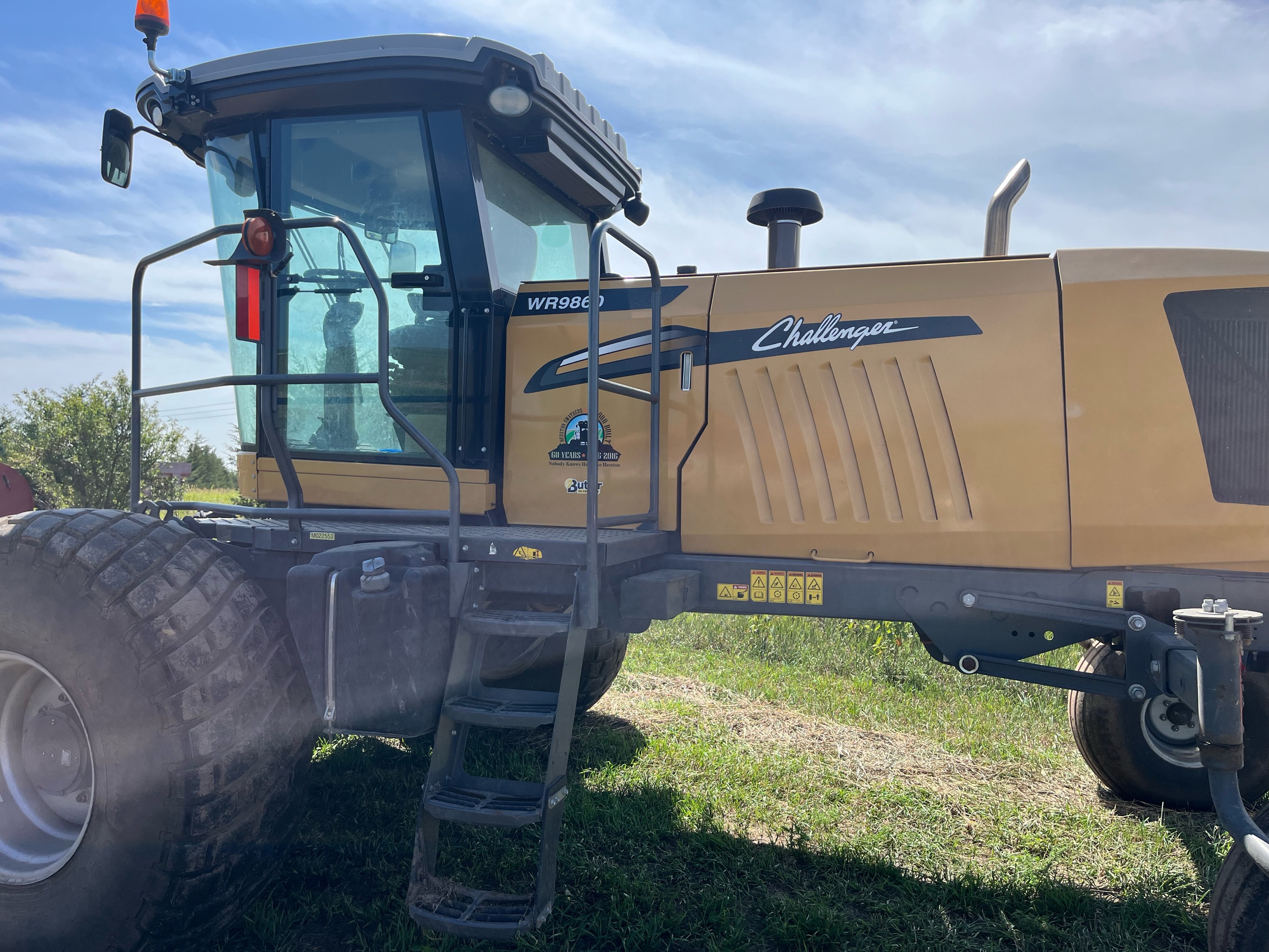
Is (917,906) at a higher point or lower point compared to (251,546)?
lower

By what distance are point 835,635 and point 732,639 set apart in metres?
0.81

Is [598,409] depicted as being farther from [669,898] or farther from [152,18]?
[152,18]

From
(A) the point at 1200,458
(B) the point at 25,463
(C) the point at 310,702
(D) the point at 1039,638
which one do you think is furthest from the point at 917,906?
(B) the point at 25,463

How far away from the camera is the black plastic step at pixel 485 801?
2535 mm

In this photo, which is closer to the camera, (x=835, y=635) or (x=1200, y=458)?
(x=1200, y=458)

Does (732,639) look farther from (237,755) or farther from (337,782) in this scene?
(237,755)

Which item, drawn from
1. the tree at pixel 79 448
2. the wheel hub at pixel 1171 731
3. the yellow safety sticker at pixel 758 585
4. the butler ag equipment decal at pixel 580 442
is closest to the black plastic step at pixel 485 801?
the yellow safety sticker at pixel 758 585

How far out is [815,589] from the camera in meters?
3.03

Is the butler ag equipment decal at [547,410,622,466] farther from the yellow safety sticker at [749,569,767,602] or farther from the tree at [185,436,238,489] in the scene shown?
the tree at [185,436,238,489]

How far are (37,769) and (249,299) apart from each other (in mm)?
1725

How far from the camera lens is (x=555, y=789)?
2.62m

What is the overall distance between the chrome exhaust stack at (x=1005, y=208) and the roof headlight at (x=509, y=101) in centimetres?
182

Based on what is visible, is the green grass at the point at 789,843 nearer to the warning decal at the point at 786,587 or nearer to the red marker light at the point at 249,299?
the warning decal at the point at 786,587

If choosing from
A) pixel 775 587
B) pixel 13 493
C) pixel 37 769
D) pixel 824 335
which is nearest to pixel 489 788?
pixel 775 587
